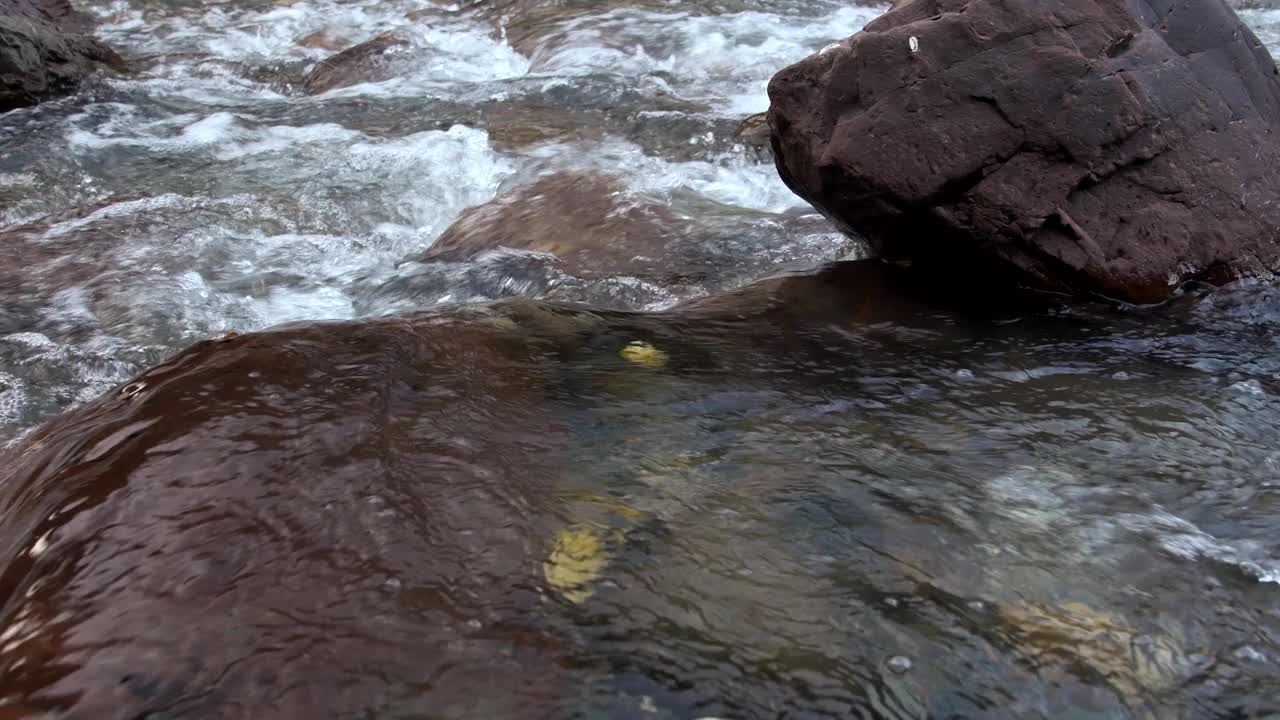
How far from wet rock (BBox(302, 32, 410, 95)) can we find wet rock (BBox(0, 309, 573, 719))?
20.7 feet

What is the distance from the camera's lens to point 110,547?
219 centimetres

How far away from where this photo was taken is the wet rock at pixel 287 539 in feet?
6.22

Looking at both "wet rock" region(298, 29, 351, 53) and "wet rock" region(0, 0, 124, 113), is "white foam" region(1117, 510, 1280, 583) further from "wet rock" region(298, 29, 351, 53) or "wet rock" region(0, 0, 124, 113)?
"wet rock" region(298, 29, 351, 53)

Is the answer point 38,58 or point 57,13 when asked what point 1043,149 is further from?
point 57,13

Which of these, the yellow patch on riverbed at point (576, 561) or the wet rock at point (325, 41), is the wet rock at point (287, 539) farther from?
the wet rock at point (325, 41)

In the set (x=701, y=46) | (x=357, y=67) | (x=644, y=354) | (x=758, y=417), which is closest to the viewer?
(x=758, y=417)

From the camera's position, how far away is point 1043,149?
12.6ft

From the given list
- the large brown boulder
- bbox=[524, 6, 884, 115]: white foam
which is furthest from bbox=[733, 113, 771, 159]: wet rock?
the large brown boulder

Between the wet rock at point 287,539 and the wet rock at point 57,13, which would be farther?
the wet rock at point 57,13

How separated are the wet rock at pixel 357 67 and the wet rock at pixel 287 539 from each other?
6297 millimetres

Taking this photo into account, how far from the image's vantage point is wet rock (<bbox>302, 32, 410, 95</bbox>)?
28.6ft

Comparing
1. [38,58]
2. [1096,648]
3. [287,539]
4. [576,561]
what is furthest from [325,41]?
[1096,648]

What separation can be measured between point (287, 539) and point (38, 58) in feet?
23.8

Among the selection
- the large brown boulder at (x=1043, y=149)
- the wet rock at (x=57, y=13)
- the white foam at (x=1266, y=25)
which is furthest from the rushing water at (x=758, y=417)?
the white foam at (x=1266, y=25)
